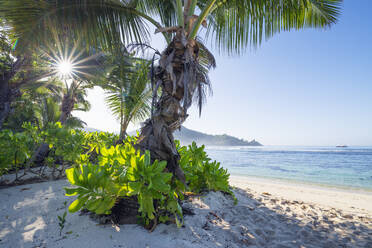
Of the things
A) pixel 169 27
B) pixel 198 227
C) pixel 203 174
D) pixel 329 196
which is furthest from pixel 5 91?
pixel 329 196

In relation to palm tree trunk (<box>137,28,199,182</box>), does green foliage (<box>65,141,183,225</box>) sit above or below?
below

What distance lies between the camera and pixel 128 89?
4.07 metres

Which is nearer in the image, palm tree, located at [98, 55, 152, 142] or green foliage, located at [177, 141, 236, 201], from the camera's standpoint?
green foliage, located at [177, 141, 236, 201]

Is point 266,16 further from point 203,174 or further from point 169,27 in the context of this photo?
point 203,174

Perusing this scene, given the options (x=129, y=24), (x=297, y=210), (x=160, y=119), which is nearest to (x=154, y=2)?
(x=129, y=24)

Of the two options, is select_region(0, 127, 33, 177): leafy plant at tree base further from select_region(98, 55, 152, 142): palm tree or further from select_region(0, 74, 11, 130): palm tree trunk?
select_region(98, 55, 152, 142): palm tree

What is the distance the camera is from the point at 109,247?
1.29 m

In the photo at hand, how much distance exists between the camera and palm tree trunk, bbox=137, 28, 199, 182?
1.88 metres

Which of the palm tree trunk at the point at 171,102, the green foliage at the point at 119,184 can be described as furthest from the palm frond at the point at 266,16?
the green foliage at the point at 119,184

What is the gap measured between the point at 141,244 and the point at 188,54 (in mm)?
2107

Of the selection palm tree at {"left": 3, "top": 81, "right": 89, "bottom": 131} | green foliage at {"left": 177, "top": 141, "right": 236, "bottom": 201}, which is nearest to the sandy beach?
green foliage at {"left": 177, "top": 141, "right": 236, "bottom": 201}

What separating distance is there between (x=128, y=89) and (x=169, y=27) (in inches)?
88.2

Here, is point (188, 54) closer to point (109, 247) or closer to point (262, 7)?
point (262, 7)

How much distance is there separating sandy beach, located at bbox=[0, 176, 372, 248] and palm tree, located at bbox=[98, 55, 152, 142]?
2.20 metres
